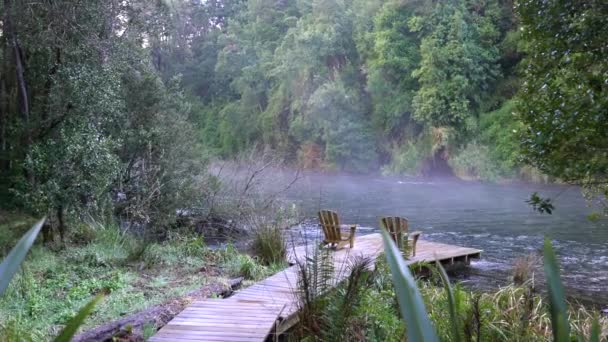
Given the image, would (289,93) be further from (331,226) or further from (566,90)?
(566,90)

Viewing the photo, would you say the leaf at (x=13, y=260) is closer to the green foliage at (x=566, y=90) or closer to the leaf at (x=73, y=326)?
the leaf at (x=73, y=326)

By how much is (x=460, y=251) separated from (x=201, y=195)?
592cm

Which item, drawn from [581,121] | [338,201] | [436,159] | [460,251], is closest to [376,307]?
[581,121]

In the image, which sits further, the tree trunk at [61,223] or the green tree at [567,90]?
the tree trunk at [61,223]

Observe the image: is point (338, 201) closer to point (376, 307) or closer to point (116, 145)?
point (116, 145)

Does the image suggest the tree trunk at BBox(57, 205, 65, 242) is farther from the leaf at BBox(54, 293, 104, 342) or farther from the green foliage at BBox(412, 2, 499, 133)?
the green foliage at BBox(412, 2, 499, 133)

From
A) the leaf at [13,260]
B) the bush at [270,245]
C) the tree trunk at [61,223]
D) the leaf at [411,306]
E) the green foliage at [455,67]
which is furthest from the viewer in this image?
the green foliage at [455,67]

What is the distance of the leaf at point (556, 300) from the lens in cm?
84

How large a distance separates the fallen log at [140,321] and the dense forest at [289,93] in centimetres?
392

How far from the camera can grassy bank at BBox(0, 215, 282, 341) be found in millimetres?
5676

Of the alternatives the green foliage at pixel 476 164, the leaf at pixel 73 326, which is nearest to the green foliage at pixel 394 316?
the leaf at pixel 73 326

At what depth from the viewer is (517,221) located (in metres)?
16.8

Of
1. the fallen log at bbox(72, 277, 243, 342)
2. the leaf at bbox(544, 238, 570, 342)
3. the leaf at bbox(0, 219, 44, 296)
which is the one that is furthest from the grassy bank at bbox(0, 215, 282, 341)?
the leaf at bbox(544, 238, 570, 342)

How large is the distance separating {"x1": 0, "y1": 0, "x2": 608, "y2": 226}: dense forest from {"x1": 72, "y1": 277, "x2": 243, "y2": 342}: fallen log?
3.92 meters
